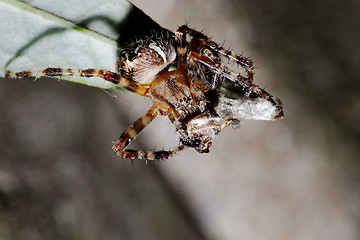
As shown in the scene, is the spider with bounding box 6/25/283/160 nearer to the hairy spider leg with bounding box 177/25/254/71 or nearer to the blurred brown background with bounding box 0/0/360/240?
the hairy spider leg with bounding box 177/25/254/71

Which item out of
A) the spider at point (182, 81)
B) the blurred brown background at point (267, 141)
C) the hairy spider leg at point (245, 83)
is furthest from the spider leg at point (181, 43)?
the blurred brown background at point (267, 141)

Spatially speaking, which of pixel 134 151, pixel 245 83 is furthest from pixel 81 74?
pixel 245 83

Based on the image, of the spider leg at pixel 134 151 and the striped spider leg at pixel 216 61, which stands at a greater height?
the striped spider leg at pixel 216 61

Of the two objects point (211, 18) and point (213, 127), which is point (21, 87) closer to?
point (213, 127)

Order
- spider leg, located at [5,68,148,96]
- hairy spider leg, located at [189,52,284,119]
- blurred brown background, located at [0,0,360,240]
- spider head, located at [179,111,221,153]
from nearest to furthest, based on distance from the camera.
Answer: spider leg, located at [5,68,148,96], hairy spider leg, located at [189,52,284,119], spider head, located at [179,111,221,153], blurred brown background, located at [0,0,360,240]

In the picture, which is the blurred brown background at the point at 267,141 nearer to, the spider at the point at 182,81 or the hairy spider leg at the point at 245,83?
the spider at the point at 182,81

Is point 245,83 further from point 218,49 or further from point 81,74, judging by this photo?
point 81,74

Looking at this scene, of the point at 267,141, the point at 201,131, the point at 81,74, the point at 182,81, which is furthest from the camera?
the point at 267,141

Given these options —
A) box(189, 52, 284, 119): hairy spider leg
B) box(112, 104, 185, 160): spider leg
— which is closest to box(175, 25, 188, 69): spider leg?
box(189, 52, 284, 119): hairy spider leg
